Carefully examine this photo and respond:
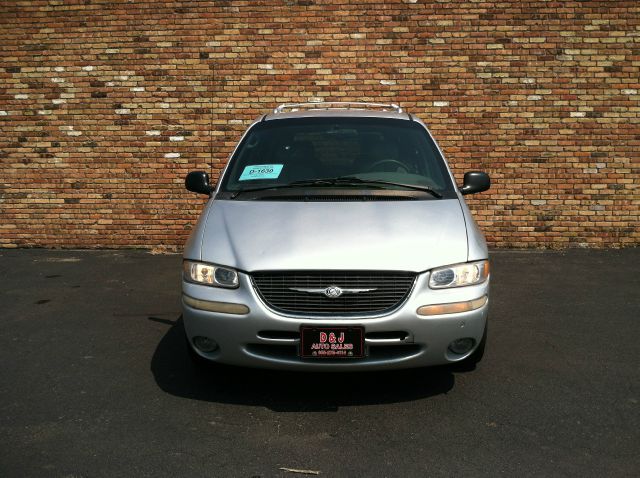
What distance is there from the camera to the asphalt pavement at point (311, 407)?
302 centimetres

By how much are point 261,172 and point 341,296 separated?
1.48 meters

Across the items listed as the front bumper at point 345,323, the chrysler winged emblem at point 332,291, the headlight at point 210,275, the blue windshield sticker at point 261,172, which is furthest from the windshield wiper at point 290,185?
the chrysler winged emblem at point 332,291

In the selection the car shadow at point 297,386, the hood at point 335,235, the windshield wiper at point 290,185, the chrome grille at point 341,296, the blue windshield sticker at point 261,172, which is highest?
the blue windshield sticker at point 261,172

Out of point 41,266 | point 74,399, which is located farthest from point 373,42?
point 74,399

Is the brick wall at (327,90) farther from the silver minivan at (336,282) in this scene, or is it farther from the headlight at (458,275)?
the headlight at (458,275)

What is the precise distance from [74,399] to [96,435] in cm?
59

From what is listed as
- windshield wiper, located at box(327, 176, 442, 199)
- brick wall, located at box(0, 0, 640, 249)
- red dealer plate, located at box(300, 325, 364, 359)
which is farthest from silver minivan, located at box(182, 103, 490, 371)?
brick wall, located at box(0, 0, 640, 249)

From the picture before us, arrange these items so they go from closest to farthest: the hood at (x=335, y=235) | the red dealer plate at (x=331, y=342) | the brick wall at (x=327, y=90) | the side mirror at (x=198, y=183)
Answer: the red dealer plate at (x=331, y=342)
the hood at (x=335, y=235)
the side mirror at (x=198, y=183)
the brick wall at (x=327, y=90)

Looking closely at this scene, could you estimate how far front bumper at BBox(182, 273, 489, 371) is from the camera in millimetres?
3418

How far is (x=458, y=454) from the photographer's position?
309 centimetres

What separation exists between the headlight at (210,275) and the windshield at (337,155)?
901mm

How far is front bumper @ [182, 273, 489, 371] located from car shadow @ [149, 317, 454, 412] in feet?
1.09

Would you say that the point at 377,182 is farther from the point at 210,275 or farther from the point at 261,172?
the point at 210,275

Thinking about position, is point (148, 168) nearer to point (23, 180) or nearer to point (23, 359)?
point (23, 180)
